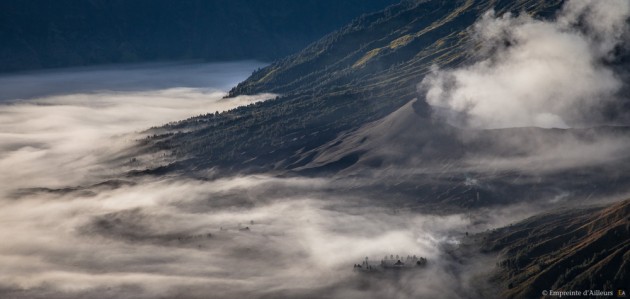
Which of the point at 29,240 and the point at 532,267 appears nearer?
the point at 532,267

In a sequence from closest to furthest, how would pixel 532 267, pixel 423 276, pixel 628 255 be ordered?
pixel 628 255 → pixel 532 267 → pixel 423 276

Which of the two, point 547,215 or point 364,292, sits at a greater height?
point 547,215

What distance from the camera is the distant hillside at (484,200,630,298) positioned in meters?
124

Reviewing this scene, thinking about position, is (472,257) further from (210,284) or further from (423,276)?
(210,284)

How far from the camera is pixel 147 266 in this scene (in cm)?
16750

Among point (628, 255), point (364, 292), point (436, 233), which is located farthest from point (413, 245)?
point (628, 255)

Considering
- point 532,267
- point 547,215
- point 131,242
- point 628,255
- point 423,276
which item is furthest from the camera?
point 131,242

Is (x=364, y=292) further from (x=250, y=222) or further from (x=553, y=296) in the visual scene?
(x=250, y=222)

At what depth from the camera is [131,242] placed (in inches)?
7426

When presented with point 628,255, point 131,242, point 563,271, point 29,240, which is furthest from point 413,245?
point 29,240

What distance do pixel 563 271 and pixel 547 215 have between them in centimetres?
2805

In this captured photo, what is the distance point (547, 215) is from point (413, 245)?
98.2 feet

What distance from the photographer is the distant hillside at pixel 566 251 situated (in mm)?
123875

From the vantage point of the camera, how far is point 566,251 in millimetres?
135500
